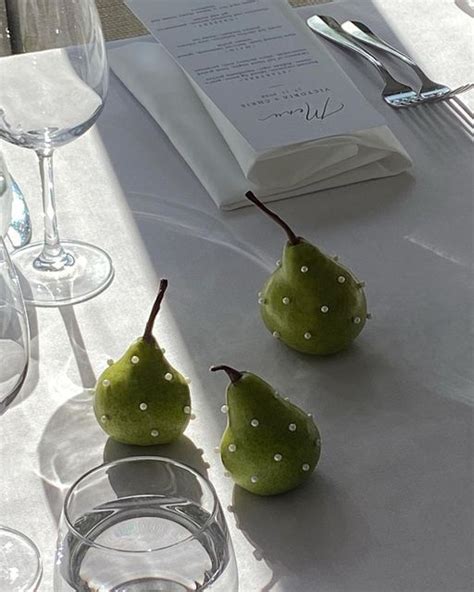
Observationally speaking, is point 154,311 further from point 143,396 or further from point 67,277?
point 67,277

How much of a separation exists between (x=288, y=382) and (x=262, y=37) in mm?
516

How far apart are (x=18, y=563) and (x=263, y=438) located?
0.18 meters

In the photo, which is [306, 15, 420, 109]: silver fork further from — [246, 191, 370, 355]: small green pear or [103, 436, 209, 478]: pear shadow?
[103, 436, 209, 478]: pear shadow

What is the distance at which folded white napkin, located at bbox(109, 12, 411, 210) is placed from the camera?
1.15 m

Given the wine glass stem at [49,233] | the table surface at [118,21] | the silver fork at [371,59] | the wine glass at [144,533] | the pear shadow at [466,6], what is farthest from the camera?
the table surface at [118,21]

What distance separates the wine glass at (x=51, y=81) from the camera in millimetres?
941

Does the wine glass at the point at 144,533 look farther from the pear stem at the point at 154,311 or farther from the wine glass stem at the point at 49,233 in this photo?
the wine glass stem at the point at 49,233

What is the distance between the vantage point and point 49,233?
1048mm

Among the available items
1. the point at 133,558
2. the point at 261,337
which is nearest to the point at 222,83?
the point at 261,337

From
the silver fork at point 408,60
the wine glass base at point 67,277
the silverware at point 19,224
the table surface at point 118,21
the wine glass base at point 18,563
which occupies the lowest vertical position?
the table surface at point 118,21

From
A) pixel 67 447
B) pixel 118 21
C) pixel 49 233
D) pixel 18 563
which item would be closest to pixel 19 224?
pixel 49 233

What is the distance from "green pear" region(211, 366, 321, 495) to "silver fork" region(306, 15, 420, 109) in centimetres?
58

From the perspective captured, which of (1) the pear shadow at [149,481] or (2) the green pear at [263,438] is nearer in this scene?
(1) the pear shadow at [149,481]

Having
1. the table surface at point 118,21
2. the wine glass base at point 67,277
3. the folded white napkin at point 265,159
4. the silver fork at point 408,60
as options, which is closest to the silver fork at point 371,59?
the silver fork at point 408,60
